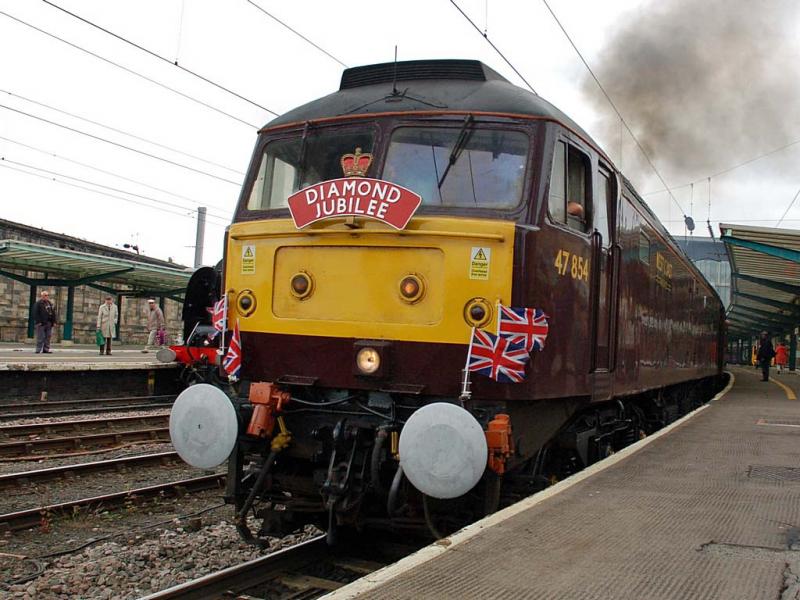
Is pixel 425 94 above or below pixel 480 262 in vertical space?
above

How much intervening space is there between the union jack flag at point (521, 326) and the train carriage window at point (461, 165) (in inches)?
30.0

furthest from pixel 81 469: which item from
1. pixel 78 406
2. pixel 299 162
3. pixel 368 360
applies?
pixel 78 406

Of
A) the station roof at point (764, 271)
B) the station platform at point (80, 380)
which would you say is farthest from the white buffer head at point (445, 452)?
the station roof at point (764, 271)

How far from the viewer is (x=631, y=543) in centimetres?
404

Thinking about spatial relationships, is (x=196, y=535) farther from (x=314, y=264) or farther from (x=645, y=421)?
(x=645, y=421)

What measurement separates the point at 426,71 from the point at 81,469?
5836 millimetres

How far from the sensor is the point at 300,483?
5531 millimetres

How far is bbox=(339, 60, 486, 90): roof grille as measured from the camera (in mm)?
6000

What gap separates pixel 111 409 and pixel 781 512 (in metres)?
12.1

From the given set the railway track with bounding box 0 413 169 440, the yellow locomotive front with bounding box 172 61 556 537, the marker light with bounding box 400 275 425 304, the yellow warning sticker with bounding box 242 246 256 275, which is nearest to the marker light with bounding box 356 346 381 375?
the yellow locomotive front with bounding box 172 61 556 537

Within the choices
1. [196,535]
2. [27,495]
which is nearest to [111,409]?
[27,495]

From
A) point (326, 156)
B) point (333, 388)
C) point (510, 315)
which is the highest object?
point (326, 156)

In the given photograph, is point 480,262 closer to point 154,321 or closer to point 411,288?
point 411,288

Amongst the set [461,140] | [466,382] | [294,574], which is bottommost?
[294,574]
